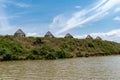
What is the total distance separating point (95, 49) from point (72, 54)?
8.41m

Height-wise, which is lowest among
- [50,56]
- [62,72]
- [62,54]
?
[62,72]

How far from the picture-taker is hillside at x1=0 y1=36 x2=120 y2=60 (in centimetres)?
3735

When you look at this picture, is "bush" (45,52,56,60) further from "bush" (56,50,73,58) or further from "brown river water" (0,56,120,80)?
"brown river water" (0,56,120,80)

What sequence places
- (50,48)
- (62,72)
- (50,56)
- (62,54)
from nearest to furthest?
1. (62,72)
2. (50,56)
3. (62,54)
4. (50,48)

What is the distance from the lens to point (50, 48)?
133 ft

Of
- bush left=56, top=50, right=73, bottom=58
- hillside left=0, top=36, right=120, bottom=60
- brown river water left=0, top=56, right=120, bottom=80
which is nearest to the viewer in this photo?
brown river water left=0, top=56, right=120, bottom=80

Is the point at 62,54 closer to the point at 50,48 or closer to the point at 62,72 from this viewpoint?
the point at 50,48

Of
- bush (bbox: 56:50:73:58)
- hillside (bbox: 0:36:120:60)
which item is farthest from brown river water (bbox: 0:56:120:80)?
bush (bbox: 56:50:73:58)

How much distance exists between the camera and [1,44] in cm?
3953

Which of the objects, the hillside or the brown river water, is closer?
the brown river water

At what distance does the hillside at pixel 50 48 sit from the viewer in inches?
1471

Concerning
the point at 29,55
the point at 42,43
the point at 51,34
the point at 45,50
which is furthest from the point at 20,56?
the point at 51,34

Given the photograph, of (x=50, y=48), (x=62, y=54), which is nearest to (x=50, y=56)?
(x=62, y=54)

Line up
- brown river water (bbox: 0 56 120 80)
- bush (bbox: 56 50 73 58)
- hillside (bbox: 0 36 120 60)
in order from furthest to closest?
bush (bbox: 56 50 73 58), hillside (bbox: 0 36 120 60), brown river water (bbox: 0 56 120 80)
